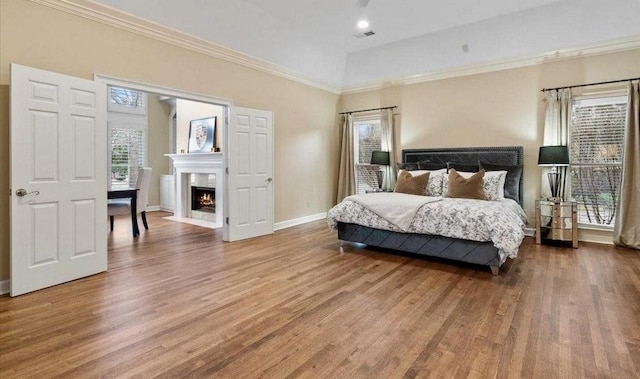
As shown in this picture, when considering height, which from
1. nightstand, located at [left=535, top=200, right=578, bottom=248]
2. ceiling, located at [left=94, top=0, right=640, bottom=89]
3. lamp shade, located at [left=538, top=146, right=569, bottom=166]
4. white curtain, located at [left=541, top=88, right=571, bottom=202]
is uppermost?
ceiling, located at [left=94, top=0, right=640, bottom=89]

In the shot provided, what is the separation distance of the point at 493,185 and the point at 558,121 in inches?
56.2

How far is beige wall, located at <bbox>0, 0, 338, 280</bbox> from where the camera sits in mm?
3002

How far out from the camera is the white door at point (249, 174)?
490cm

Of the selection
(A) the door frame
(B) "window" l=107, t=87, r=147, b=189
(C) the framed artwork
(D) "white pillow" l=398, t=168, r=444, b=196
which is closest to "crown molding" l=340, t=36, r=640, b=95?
(D) "white pillow" l=398, t=168, r=444, b=196

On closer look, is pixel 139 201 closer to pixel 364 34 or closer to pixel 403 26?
pixel 364 34

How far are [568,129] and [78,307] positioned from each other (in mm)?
6191

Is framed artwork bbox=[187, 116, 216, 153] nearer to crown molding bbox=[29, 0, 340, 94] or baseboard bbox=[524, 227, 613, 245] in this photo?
crown molding bbox=[29, 0, 340, 94]

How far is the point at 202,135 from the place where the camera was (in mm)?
6746

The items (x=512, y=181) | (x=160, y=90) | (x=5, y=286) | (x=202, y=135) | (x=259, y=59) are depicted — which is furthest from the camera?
(x=202, y=135)

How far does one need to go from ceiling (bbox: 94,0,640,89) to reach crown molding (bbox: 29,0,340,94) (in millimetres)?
72

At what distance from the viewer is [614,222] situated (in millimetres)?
4617

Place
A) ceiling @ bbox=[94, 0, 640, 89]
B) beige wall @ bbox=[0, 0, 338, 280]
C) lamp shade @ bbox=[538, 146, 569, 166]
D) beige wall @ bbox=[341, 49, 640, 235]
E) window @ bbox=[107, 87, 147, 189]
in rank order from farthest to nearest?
window @ bbox=[107, 87, 147, 189], beige wall @ bbox=[341, 49, 640, 235], lamp shade @ bbox=[538, 146, 569, 166], ceiling @ bbox=[94, 0, 640, 89], beige wall @ bbox=[0, 0, 338, 280]

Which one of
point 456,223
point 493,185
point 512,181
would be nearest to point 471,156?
point 512,181

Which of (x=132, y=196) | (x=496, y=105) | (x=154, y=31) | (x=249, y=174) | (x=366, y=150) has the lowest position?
(x=132, y=196)
